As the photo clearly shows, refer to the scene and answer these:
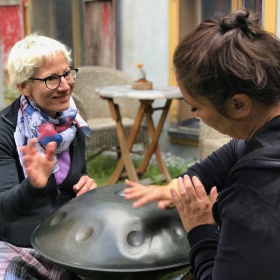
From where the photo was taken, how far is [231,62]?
4.73ft

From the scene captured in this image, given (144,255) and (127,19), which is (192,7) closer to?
(127,19)

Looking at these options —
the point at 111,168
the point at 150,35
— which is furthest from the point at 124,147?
the point at 150,35

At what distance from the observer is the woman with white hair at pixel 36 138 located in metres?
2.28

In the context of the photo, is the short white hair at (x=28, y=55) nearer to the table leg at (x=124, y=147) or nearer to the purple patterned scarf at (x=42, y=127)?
the purple patterned scarf at (x=42, y=127)

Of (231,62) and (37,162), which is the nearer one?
(231,62)

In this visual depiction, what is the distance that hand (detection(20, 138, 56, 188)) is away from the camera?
1.93 m

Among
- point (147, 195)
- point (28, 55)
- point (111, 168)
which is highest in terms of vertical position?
point (28, 55)

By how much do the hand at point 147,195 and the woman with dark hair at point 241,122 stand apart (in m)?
0.31

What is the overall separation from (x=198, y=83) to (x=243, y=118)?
0.15 meters

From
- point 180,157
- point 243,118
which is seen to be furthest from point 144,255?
point 180,157

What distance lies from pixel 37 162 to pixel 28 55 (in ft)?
1.89

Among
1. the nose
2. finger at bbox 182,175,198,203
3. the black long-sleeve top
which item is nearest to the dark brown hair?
the black long-sleeve top

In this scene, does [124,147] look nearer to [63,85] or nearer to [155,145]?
[155,145]

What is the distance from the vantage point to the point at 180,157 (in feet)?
22.8
